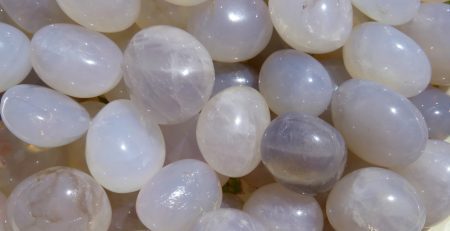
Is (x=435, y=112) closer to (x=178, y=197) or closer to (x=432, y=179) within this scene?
(x=432, y=179)

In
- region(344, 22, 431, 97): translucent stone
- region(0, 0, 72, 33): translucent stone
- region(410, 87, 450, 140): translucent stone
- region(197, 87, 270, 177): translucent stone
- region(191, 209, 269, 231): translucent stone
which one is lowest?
region(191, 209, 269, 231): translucent stone

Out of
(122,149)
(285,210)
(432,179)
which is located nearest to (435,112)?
(432,179)


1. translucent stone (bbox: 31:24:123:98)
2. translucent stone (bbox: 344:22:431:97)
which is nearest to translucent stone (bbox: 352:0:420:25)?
translucent stone (bbox: 344:22:431:97)

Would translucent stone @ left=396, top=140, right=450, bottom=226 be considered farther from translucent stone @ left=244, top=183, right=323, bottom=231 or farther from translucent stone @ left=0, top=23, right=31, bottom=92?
translucent stone @ left=0, top=23, right=31, bottom=92

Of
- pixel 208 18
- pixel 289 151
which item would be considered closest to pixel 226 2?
pixel 208 18

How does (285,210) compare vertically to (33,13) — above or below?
below

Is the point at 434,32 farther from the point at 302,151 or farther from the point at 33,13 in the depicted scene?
the point at 33,13
